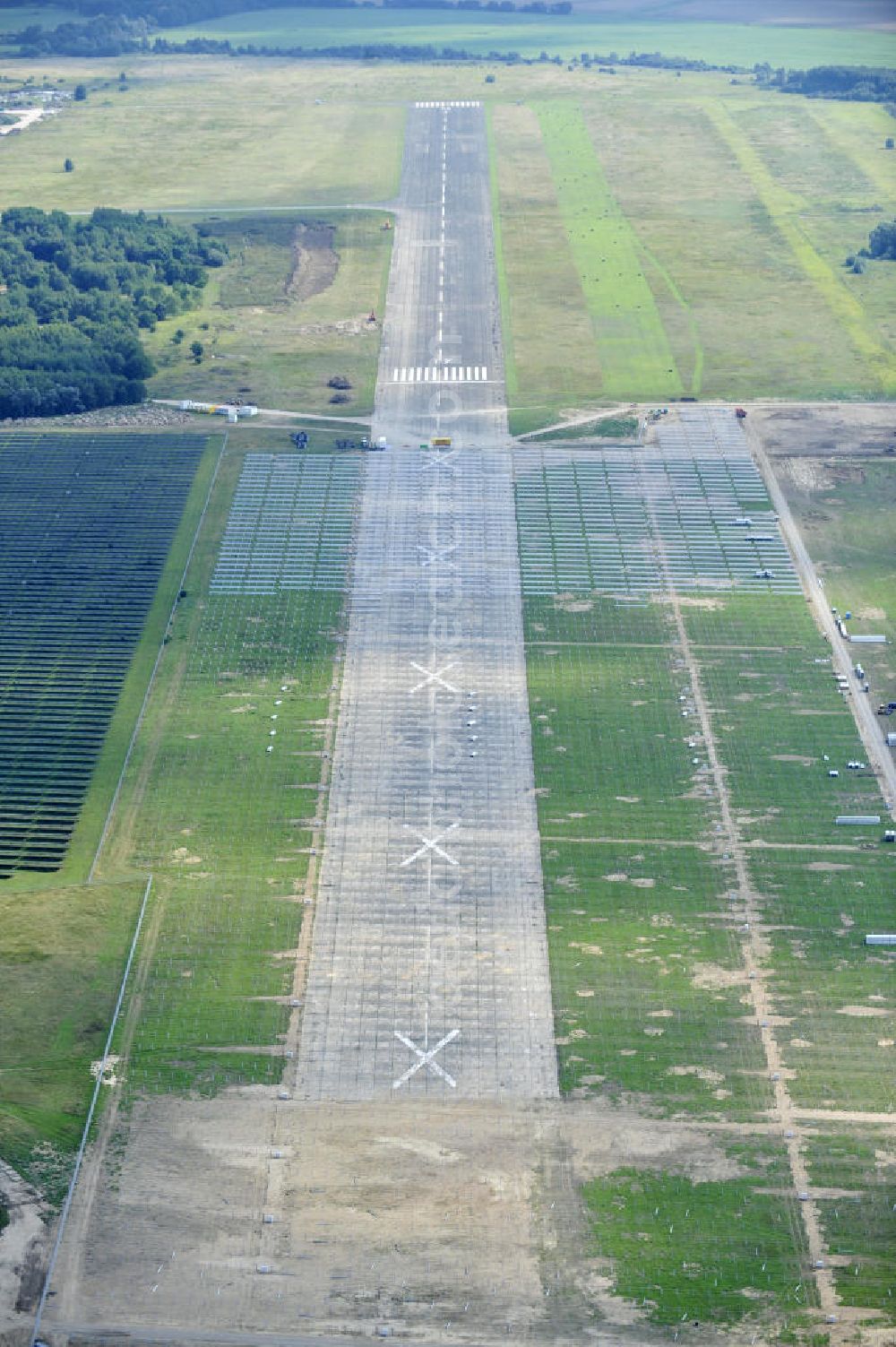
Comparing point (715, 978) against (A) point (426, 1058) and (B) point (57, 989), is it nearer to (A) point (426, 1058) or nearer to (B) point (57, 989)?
(A) point (426, 1058)

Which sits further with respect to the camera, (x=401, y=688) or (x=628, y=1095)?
(x=401, y=688)

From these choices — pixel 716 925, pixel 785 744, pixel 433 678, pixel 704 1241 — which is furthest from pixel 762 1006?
pixel 433 678

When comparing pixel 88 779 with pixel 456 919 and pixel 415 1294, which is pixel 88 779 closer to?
pixel 456 919

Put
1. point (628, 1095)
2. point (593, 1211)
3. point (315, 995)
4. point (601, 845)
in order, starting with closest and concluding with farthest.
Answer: point (593, 1211) → point (628, 1095) → point (315, 995) → point (601, 845)

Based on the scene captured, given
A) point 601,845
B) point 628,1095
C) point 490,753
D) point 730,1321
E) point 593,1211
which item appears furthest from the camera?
point 490,753

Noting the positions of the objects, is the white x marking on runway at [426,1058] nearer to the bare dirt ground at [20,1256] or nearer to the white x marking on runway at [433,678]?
the bare dirt ground at [20,1256]

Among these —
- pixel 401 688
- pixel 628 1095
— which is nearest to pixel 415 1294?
pixel 628 1095

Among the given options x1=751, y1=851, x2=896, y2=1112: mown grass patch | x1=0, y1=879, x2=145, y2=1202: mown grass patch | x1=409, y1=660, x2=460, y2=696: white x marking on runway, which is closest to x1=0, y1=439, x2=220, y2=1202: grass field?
x1=0, y1=879, x2=145, y2=1202: mown grass patch
